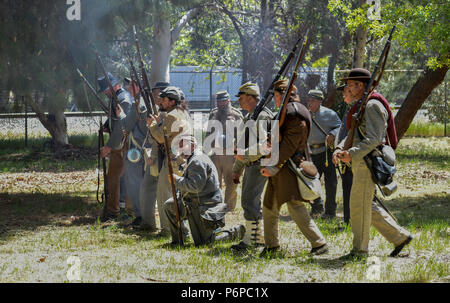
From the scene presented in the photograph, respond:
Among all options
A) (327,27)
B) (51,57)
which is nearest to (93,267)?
(51,57)

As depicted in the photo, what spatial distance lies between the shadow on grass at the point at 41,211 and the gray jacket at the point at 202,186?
2537 millimetres

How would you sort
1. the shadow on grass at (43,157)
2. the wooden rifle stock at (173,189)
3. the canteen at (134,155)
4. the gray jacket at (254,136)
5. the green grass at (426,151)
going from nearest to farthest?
1. the gray jacket at (254,136)
2. the wooden rifle stock at (173,189)
3. the canteen at (134,155)
4. the shadow on grass at (43,157)
5. the green grass at (426,151)

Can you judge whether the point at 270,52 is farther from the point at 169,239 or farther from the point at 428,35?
the point at 169,239

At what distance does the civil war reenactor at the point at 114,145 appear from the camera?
9.36 meters

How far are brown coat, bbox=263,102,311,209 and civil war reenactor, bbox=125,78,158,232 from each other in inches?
89.1

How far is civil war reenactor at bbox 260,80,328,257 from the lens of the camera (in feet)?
21.7

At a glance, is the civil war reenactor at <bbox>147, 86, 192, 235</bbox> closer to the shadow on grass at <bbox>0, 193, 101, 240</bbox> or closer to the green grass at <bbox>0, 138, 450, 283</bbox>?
the green grass at <bbox>0, 138, 450, 283</bbox>

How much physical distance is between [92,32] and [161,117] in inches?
114

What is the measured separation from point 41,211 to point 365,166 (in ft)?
18.8

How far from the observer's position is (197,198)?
24.6 ft

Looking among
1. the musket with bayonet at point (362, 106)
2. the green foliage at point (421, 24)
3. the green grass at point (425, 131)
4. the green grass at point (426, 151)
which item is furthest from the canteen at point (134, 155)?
the green grass at point (425, 131)

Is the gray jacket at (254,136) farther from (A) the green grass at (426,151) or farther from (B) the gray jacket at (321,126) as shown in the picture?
(A) the green grass at (426,151)

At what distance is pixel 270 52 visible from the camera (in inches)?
716
